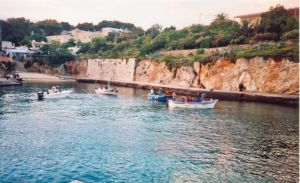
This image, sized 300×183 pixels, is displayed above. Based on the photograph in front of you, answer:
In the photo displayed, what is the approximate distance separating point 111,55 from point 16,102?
170ft

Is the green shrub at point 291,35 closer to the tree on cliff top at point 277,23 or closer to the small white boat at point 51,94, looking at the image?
the tree on cliff top at point 277,23

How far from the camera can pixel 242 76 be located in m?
54.8

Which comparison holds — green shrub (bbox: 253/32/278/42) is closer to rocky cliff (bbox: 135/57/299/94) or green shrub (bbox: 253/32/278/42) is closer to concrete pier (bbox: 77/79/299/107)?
rocky cliff (bbox: 135/57/299/94)

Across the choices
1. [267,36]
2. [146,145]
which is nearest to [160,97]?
[146,145]

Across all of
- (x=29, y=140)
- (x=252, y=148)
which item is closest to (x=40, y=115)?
(x=29, y=140)

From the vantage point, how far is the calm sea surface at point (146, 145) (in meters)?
17.9

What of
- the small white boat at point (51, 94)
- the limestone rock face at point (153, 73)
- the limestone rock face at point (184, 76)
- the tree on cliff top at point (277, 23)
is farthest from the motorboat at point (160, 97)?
the tree on cliff top at point (277, 23)

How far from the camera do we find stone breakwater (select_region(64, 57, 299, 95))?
5019 centimetres

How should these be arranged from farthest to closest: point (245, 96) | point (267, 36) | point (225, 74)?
point (267, 36) → point (225, 74) → point (245, 96)

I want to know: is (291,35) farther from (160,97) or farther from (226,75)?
(160,97)

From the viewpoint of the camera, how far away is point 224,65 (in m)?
57.2

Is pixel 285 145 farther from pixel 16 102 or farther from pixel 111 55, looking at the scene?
pixel 111 55

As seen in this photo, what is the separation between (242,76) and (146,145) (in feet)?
115

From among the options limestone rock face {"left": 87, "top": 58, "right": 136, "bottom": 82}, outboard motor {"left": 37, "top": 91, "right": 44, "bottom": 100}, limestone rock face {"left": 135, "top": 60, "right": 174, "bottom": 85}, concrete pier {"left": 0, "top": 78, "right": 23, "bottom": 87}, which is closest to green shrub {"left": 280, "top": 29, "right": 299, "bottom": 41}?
limestone rock face {"left": 135, "top": 60, "right": 174, "bottom": 85}
